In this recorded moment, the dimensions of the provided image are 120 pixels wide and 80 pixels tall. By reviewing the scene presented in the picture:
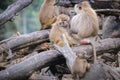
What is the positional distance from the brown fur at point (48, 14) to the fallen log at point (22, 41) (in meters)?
0.42

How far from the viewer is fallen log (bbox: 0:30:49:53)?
25.6 feet

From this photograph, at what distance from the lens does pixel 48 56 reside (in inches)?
268

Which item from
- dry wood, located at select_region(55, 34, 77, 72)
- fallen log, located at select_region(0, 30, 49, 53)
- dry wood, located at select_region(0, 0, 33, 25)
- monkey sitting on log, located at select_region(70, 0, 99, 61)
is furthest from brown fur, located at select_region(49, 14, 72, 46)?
dry wood, located at select_region(0, 0, 33, 25)

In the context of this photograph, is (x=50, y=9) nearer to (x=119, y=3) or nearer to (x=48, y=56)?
(x=119, y=3)

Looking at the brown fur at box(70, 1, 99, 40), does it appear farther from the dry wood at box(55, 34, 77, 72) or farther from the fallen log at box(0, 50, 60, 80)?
the fallen log at box(0, 50, 60, 80)

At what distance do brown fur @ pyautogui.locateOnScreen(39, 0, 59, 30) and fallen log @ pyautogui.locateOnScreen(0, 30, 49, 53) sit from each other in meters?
0.42

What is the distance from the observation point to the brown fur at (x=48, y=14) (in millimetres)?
8648

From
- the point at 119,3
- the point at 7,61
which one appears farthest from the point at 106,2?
the point at 7,61

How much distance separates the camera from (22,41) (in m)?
7.89

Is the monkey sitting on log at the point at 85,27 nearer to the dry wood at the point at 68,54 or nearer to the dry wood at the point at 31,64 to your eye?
the dry wood at the point at 31,64

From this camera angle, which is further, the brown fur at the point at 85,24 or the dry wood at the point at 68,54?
the brown fur at the point at 85,24

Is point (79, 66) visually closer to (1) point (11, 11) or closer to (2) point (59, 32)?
(2) point (59, 32)

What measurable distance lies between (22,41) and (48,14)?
1144 mm

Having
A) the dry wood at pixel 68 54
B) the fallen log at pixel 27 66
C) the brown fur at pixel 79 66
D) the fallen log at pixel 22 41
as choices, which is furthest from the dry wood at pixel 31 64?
the fallen log at pixel 22 41
